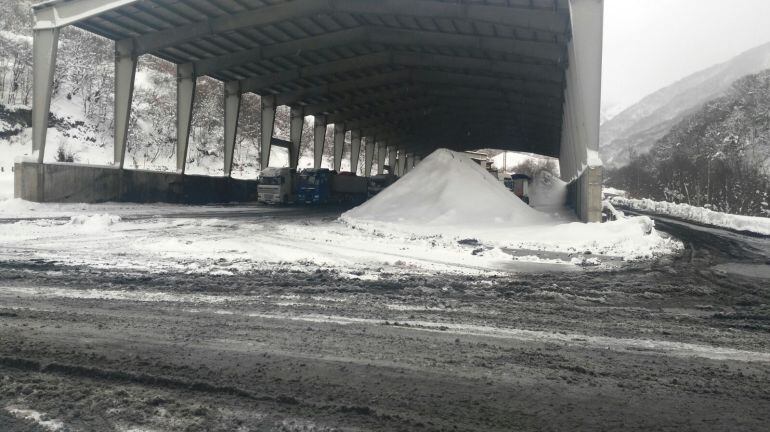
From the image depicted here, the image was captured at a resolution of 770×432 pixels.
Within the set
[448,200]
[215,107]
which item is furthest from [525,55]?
[215,107]

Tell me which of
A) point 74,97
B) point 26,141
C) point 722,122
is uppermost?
point 722,122

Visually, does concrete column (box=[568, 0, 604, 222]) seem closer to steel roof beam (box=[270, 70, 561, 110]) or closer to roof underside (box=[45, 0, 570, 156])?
roof underside (box=[45, 0, 570, 156])

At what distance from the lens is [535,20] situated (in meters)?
22.4

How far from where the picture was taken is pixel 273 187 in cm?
3453

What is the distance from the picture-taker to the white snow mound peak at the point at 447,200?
18.7 meters

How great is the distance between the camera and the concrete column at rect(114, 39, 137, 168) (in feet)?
87.7

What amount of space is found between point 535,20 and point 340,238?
14.6m

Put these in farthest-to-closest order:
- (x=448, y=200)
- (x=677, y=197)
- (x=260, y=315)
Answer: (x=677, y=197), (x=448, y=200), (x=260, y=315)

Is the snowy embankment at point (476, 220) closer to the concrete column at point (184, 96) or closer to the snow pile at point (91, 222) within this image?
the snow pile at point (91, 222)

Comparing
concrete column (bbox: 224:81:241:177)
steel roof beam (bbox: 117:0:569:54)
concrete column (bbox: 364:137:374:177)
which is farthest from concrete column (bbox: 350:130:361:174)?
steel roof beam (bbox: 117:0:569:54)

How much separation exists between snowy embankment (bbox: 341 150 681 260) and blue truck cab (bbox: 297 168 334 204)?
15253 mm

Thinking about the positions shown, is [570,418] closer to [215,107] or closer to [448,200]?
[448,200]

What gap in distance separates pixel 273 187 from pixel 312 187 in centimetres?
324

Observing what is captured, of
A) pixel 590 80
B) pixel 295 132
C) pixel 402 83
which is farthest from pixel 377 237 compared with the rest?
pixel 295 132
